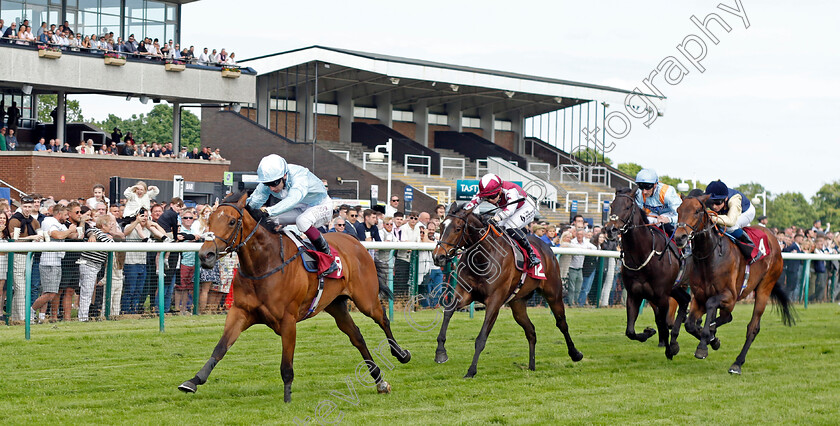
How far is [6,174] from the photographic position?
21672mm

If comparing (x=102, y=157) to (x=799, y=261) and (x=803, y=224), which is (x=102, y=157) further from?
(x=803, y=224)

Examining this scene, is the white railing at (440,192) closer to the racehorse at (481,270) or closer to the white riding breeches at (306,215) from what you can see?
the racehorse at (481,270)

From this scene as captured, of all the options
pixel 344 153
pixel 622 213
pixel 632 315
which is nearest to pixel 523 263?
pixel 622 213

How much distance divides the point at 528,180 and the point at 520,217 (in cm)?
2298

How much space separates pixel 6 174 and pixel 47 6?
17.0ft

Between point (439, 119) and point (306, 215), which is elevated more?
point (439, 119)

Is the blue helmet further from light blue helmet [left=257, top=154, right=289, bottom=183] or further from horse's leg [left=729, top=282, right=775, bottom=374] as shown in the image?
light blue helmet [left=257, top=154, right=289, bottom=183]

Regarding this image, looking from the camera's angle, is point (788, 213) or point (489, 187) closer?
point (489, 187)

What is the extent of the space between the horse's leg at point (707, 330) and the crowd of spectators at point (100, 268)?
15.0ft

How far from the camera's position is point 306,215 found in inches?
→ 271

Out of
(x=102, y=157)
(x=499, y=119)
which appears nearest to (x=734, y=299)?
(x=102, y=157)

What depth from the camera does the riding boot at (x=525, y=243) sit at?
8.60m

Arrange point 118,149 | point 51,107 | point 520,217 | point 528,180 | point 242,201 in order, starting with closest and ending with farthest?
point 242,201 < point 520,217 < point 118,149 < point 528,180 < point 51,107

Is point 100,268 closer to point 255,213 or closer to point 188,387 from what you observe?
point 255,213
